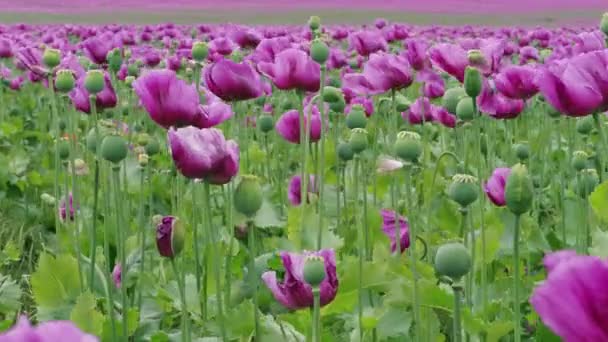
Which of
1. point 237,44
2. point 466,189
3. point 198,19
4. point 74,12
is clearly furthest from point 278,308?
point 74,12

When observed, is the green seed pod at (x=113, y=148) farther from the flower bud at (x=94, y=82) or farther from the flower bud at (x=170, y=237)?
the flower bud at (x=94, y=82)

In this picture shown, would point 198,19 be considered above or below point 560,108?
below

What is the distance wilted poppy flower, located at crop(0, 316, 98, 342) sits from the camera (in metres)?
0.38

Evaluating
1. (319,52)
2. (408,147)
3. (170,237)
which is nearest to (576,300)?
(408,147)

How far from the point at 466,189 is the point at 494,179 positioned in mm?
422

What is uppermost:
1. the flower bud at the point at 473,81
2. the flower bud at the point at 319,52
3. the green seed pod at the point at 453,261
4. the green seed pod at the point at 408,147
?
the flower bud at the point at 319,52

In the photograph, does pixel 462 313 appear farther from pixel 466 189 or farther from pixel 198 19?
pixel 198 19

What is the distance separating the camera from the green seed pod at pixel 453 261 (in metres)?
0.91

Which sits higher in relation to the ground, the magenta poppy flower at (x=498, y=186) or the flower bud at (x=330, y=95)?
the flower bud at (x=330, y=95)

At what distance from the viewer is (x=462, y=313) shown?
1.18 metres

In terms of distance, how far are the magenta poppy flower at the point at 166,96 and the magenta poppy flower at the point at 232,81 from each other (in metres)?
0.27

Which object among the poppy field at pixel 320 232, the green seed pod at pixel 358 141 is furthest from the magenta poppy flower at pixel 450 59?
the green seed pod at pixel 358 141

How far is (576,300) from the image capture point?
→ 1.32 ft

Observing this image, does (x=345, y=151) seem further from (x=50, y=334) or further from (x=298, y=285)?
Answer: (x=50, y=334)
